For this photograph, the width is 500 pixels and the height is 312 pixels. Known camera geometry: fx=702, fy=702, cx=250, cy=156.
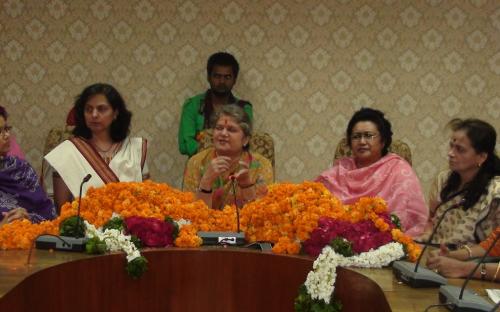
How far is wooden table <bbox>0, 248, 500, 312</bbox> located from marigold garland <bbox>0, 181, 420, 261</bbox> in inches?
3.6

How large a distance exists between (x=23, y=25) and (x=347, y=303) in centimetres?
428

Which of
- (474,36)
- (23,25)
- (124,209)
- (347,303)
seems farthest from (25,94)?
(347,303)

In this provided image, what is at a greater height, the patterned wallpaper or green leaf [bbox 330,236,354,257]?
the patterned wallpaper

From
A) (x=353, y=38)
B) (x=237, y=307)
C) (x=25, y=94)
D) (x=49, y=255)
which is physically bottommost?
(x=237, y=307)

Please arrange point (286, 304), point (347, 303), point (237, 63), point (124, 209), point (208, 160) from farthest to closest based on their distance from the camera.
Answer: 1. point (237, 63)
2. point (208, 160)
3. point (124, 209)
4. point (286, 304)
5. point (347, 303)

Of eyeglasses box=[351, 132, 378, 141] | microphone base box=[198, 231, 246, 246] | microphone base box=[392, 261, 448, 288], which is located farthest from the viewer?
eyeglasses box=[351, 132, 378, 141]

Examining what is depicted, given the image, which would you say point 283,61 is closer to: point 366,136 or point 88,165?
point 366,136

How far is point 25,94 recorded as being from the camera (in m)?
5.73

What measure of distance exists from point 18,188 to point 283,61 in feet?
8.95

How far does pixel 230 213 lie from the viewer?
305 cm

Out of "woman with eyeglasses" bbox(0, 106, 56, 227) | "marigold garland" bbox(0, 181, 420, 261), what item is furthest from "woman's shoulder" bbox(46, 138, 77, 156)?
"marigold garland" bbox(0, 181, 420, 261)

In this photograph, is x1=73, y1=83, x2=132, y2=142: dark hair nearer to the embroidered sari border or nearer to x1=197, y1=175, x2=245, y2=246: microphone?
the embroidered sari border

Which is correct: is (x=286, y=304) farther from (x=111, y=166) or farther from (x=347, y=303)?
(x=111, y=166)

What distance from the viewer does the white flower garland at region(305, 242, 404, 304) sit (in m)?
2.32
